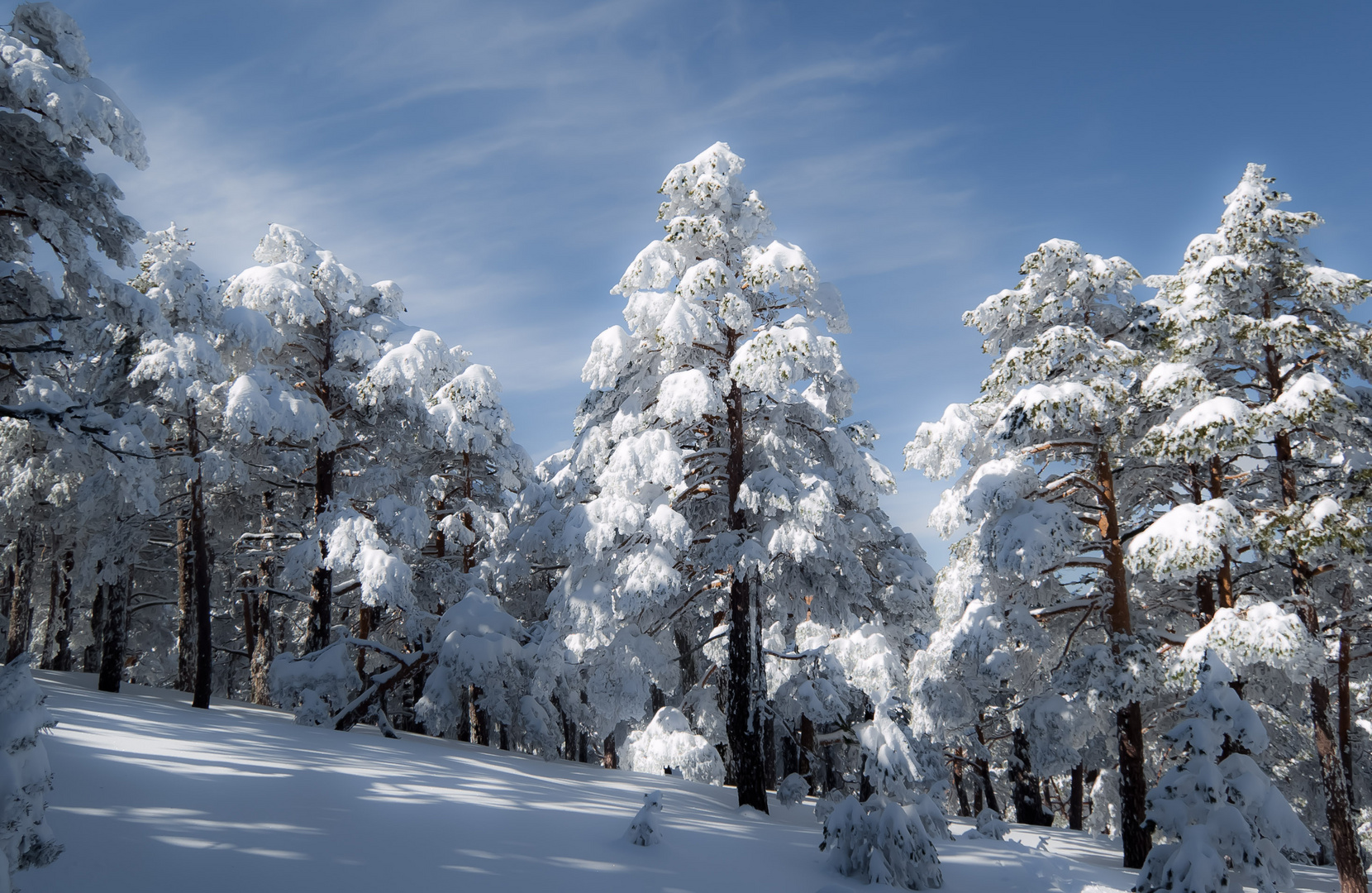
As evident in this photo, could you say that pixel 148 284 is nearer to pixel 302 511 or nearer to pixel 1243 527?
pixel 302 511

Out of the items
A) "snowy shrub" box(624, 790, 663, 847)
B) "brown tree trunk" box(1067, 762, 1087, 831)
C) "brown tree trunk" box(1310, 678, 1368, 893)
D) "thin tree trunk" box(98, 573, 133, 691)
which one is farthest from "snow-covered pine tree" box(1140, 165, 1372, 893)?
"thin tree trunk" box(98, 573, 133, 691)

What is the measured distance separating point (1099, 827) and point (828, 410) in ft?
71.3

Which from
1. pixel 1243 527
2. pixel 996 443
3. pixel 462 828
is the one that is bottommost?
pixel 462 828

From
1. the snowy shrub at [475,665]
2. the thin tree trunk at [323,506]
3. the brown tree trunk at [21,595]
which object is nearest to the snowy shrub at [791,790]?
the snowy shrub at [475,665]

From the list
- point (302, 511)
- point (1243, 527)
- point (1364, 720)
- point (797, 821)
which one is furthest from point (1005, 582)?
point (1364, 720)

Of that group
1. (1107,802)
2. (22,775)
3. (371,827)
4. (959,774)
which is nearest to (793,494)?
(371,827)

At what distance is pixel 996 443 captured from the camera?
14.6m

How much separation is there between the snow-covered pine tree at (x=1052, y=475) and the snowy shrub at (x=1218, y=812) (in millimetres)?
2685

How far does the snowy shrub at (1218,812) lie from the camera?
356 inches

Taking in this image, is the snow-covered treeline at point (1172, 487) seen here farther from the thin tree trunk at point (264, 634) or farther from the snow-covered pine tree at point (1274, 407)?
the thin tree trunk at point (264, 634)

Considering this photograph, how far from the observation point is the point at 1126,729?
13.5 meters

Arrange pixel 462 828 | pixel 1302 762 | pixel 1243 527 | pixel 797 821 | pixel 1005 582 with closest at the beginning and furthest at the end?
pixel 462 828, pixel 1243 527, pixel 797 821, pixel 1005 582, pixel 1302 762

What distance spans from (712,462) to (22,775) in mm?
12040

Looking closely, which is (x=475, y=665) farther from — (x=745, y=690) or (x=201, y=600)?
(x=201, y=600)
